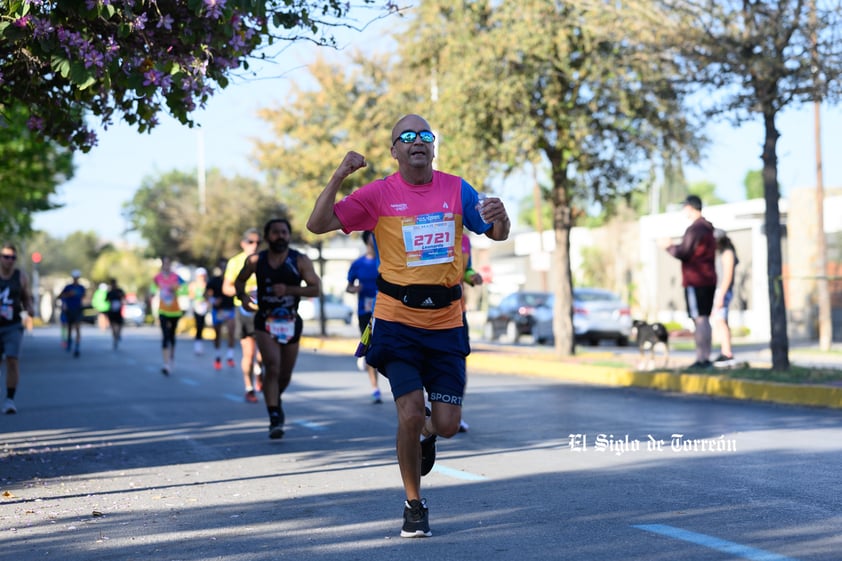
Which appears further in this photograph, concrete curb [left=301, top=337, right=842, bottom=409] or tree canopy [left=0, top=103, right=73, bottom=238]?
tree canopy [left=0, top=103, right=73, bottom=238]

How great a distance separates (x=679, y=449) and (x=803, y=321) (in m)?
23.3

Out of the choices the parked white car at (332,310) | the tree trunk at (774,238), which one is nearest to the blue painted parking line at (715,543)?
the tree trunk at (774,238)

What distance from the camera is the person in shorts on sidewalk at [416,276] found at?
6551 millimetres

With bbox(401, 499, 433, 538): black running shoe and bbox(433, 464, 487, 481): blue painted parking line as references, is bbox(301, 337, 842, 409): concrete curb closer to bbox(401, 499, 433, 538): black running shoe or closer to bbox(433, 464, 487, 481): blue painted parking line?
bbox(433, 464, 487, 481): blue painted parking line

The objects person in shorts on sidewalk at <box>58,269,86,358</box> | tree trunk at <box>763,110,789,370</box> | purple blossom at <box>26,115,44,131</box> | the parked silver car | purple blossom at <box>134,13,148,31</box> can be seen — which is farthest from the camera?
the parked silver car

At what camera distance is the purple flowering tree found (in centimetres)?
827

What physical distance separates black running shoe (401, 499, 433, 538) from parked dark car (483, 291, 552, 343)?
27758 millimetres

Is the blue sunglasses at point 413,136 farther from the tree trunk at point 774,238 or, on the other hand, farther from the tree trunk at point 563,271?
the tree trunk at point 563,271

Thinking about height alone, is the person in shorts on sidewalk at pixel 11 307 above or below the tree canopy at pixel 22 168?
below

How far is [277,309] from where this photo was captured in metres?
11.6

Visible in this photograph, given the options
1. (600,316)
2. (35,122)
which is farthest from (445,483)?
(600,316)

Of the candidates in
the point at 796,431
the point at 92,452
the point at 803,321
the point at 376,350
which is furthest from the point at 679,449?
the point at 803,321

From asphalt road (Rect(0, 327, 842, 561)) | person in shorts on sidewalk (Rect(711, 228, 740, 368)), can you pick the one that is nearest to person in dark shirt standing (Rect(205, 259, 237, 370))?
asphalt road (Rect(0, 327, 842, 561))

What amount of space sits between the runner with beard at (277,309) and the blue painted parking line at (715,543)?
5.50 m
